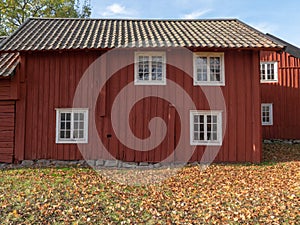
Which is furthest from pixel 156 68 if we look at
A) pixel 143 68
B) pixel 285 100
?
pixel 285 100

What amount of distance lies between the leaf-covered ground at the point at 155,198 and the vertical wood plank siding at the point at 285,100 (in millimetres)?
8639

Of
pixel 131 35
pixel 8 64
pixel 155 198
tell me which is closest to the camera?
pixel 155 198

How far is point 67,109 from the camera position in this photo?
430 inches

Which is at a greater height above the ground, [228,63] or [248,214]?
[228,63]

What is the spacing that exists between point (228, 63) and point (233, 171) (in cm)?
423

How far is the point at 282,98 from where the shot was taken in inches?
683

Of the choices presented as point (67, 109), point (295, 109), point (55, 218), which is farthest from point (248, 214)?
point (295, 109)

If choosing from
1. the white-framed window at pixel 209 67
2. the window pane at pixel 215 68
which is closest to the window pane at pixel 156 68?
the white-framed window at pixel 209 67

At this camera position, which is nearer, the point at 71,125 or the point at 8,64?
the point at 71,125

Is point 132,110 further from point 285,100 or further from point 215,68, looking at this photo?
point 285,100

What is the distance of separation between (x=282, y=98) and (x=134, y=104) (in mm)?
10748

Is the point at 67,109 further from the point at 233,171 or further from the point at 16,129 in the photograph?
the point at 233,171

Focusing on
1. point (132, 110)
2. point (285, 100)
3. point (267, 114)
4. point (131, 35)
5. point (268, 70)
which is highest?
point (131, 35)

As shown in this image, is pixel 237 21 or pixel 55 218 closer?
pixel 55 218
